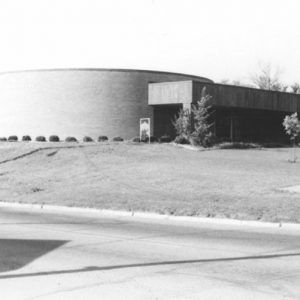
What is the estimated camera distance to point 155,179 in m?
25.0

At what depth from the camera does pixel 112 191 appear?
848 inches

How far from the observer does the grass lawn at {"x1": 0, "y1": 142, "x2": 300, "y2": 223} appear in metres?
17.2

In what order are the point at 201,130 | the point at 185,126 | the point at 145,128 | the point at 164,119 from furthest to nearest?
the point at 164,119
the point at 185,126
the point at 201,130
the point at 145,128

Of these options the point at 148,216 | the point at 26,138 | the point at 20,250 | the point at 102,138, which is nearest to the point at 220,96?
the point at 102,138

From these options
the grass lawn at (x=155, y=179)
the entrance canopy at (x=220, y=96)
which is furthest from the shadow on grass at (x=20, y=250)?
the entrance canopy at (x=220, y=96)

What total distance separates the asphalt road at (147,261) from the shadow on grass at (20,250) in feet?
0.05

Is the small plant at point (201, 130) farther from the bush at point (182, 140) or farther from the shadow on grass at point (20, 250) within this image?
the shadow on grass at point (20, 250)

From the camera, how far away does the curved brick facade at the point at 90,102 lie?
48531mm

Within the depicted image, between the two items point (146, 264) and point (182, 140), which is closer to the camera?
point (146, 264)

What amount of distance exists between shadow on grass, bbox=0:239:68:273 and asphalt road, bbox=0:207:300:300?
0.02 m

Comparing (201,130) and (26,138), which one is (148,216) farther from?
(26,138)

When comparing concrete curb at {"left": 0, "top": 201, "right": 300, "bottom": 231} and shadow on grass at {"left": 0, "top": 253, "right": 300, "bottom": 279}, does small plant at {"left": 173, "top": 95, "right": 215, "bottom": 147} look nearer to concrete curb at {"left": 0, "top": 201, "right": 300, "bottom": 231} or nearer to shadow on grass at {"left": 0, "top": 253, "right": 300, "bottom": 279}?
concrete curb at {"left": 0, "top": 201, "right": 300, "bottom": 231}

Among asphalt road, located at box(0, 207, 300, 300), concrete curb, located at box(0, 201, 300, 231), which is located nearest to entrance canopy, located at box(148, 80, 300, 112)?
concrete curb, located at box(0, 201, 300, 231)

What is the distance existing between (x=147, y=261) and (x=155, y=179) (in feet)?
52.0
